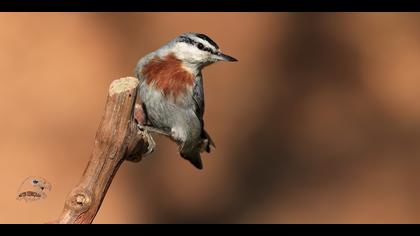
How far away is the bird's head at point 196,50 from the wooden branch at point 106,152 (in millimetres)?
1113

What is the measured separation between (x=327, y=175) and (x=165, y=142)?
1108mm

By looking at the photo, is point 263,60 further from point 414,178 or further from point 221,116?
point 414,178

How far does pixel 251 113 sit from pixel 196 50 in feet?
5.14

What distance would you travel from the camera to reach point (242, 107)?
6223 millimetres

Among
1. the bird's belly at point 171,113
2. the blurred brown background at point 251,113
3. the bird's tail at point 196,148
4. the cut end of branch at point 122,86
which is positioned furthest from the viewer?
the blurred brown background at point 251,113

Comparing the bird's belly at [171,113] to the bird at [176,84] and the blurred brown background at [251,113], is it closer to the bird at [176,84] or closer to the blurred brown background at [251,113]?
the bird at [176,84]

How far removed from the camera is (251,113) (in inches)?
247

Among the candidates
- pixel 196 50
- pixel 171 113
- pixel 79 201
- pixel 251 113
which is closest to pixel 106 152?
pixel 79 201

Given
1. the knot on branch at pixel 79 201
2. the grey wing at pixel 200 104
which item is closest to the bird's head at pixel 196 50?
the grey wing at pixel 200 104

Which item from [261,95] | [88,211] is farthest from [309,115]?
[88,211]

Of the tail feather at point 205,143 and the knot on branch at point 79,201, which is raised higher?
the knot on branch at point 79,201

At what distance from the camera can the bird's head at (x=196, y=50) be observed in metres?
4.76

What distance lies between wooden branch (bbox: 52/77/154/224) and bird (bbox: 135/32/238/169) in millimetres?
951

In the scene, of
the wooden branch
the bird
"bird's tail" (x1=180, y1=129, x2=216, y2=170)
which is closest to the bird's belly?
the bird
